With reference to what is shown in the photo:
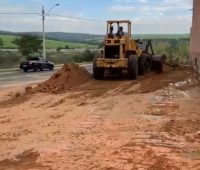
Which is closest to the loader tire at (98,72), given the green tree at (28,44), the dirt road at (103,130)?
the dirt road at (103,130)

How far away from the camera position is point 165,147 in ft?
37.2

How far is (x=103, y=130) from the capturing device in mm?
13406

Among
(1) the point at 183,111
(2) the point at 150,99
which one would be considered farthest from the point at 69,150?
(2) the point at 150,99

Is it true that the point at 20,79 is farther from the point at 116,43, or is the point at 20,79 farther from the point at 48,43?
the point at 48,43

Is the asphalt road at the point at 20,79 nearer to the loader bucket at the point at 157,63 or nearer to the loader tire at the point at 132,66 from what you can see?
the loader bucket at the point at 157,63

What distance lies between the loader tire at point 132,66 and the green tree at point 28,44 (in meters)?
53.9

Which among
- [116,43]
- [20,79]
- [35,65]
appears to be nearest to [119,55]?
[116,43]

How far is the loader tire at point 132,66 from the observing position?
26875mm

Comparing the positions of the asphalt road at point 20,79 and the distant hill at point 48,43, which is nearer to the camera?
the asphalt road at point 20,79

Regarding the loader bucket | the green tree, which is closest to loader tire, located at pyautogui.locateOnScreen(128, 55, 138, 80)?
the loader bucket

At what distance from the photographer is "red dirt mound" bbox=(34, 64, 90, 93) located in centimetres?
2377

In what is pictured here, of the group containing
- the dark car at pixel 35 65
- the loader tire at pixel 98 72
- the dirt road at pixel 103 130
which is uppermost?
the loader tire at pixel 98 72

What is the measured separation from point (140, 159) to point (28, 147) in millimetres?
2769

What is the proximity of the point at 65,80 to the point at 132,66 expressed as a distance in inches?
134
